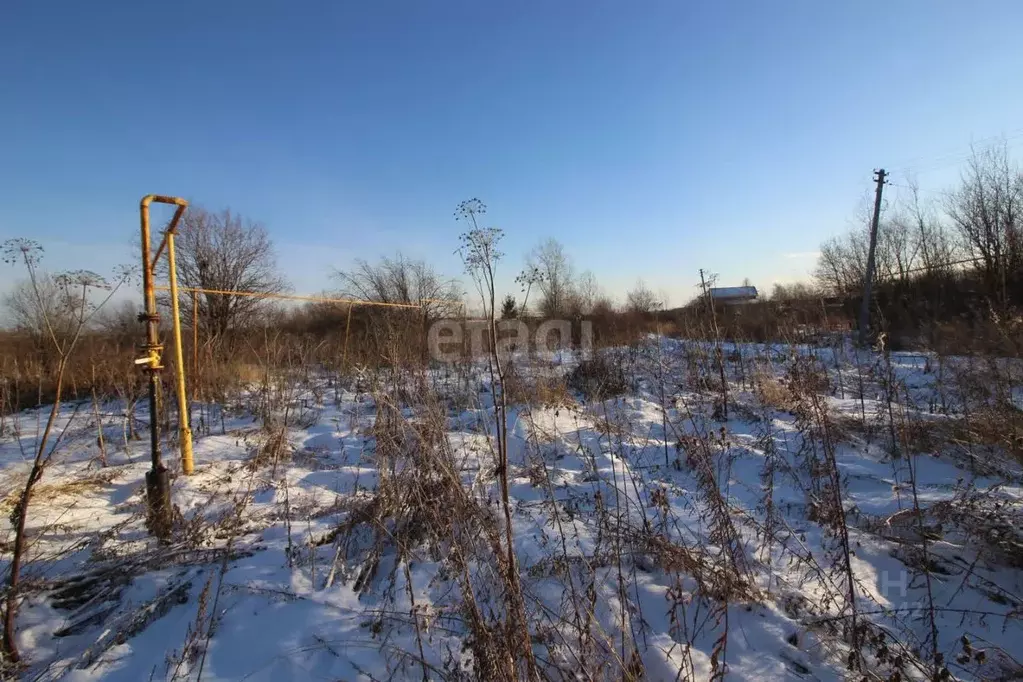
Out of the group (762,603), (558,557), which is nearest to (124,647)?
(558,557)

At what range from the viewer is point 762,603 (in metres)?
2.12

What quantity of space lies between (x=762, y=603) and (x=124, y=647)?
265 cm

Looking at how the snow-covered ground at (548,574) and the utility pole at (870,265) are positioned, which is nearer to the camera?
the snow-covered ground at (548,574)

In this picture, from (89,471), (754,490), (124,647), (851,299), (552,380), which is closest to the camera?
(124,647)

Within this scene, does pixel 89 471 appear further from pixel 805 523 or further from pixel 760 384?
pixel 760 384

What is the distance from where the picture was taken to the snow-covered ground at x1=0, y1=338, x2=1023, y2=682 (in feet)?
5.84

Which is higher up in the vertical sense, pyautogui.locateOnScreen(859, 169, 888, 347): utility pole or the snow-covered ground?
pyautogui.locateOnScreen(859, 169, 888, 347): utility pole

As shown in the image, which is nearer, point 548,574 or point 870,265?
point 548,574

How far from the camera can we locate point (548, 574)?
7.38ft

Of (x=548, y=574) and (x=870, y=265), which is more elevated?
(x=870, y=265)

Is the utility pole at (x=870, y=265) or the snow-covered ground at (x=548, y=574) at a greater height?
the utility pole at (x=870, y=265)

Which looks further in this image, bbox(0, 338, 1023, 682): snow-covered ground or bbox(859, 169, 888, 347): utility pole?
bbox(859, 169, 888, 347): utility pole

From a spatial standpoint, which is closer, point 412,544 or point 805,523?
point 412,544

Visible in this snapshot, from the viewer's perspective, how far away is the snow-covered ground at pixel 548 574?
1.78 meters
